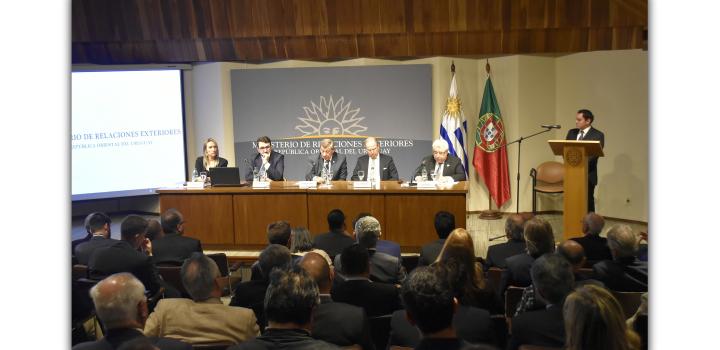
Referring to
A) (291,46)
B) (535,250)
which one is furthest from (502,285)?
(291,46)

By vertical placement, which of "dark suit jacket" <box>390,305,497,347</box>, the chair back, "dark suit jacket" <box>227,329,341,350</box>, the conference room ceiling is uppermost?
the conference room ceiling

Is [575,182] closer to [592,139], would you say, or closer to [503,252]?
[592,139]

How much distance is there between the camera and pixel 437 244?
4.96 metres

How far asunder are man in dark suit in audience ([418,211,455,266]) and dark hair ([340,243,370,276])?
0.94 m

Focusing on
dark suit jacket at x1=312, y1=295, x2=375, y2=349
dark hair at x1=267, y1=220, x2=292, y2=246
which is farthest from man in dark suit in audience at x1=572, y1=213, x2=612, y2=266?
dark suit jacket at x1=312, y1=295, x2=375, y2=349

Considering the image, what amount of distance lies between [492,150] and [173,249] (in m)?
5.38

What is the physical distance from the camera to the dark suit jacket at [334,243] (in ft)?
18.1

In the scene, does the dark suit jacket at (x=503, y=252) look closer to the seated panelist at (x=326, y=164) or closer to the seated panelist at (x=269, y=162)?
the seated panelist at (x=326, y=164)

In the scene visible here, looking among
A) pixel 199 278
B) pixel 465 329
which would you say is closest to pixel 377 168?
pixel 199 278

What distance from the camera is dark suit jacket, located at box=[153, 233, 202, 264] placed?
A: 5480 mm

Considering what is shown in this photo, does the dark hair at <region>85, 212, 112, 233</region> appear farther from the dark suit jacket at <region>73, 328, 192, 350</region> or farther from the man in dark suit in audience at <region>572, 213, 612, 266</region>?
the man in dark suit in audience at <region>572, 213, 612, 266</region>

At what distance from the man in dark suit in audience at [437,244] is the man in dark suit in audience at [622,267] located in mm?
1026

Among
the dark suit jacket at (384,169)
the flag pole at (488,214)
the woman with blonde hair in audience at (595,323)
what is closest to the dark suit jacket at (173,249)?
the dark suit jacket at (384,169)
